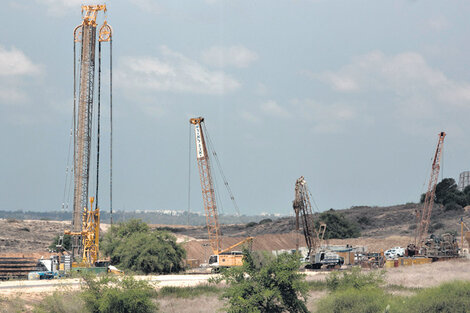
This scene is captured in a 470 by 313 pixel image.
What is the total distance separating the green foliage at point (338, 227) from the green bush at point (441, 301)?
93037 millimetres

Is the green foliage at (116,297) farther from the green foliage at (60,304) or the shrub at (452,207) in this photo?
the shrub at (452,207)

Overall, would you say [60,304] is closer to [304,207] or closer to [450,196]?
[304,207]

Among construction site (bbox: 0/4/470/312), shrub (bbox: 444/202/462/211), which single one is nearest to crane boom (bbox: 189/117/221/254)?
construction site (bbox: 0/4/470/312)

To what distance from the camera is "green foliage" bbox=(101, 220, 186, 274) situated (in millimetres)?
75812

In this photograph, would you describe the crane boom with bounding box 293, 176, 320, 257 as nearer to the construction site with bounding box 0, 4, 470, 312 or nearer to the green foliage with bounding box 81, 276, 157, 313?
the construction site with bounding box 0, 4, 470, 312

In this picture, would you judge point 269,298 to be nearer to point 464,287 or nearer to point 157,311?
point 157,311

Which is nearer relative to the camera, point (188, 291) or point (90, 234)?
point (188, 291)

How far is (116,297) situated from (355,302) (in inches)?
617

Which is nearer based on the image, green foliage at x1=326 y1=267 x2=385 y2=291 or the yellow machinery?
green foliage at x1=326 y1=267 x2=385 y2=291

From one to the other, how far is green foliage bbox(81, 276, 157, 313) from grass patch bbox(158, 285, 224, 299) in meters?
7.37

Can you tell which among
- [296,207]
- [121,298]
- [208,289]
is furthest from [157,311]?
[296,207]

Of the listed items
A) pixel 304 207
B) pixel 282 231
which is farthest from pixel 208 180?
pixel 282 231

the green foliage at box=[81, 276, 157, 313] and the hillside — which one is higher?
the hillside

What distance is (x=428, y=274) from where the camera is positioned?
240 feet
